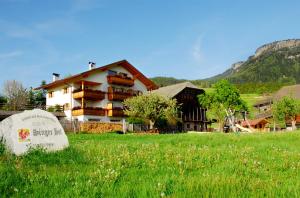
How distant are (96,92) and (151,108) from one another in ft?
42.7

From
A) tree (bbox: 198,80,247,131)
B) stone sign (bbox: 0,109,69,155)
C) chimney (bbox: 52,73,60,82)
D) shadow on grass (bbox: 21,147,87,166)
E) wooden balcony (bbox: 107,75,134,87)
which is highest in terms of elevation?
chimney (bbox: 52,73,60,82)

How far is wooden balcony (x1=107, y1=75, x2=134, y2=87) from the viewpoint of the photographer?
7596 cm

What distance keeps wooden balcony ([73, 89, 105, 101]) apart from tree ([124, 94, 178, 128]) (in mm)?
8242

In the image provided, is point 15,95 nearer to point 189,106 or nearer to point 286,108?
point 189,106

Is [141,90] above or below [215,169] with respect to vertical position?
above

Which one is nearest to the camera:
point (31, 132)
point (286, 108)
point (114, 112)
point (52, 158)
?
point (52, 158)

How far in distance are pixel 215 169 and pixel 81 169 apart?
3257 millimetres

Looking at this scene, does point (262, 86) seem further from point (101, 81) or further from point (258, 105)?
point (101, 81)

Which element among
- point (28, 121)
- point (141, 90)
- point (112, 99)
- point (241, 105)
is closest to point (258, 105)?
point (241, 105)

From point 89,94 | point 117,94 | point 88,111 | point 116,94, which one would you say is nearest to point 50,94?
point 89,94

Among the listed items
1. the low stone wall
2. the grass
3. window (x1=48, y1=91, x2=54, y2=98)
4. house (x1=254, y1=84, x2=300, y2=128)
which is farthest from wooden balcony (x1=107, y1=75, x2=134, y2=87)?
the grass

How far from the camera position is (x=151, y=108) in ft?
217

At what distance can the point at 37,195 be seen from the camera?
266 inches

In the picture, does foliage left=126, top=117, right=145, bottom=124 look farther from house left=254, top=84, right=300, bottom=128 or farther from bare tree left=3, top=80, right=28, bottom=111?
house left=254, top=84, right=300, bottom=128
